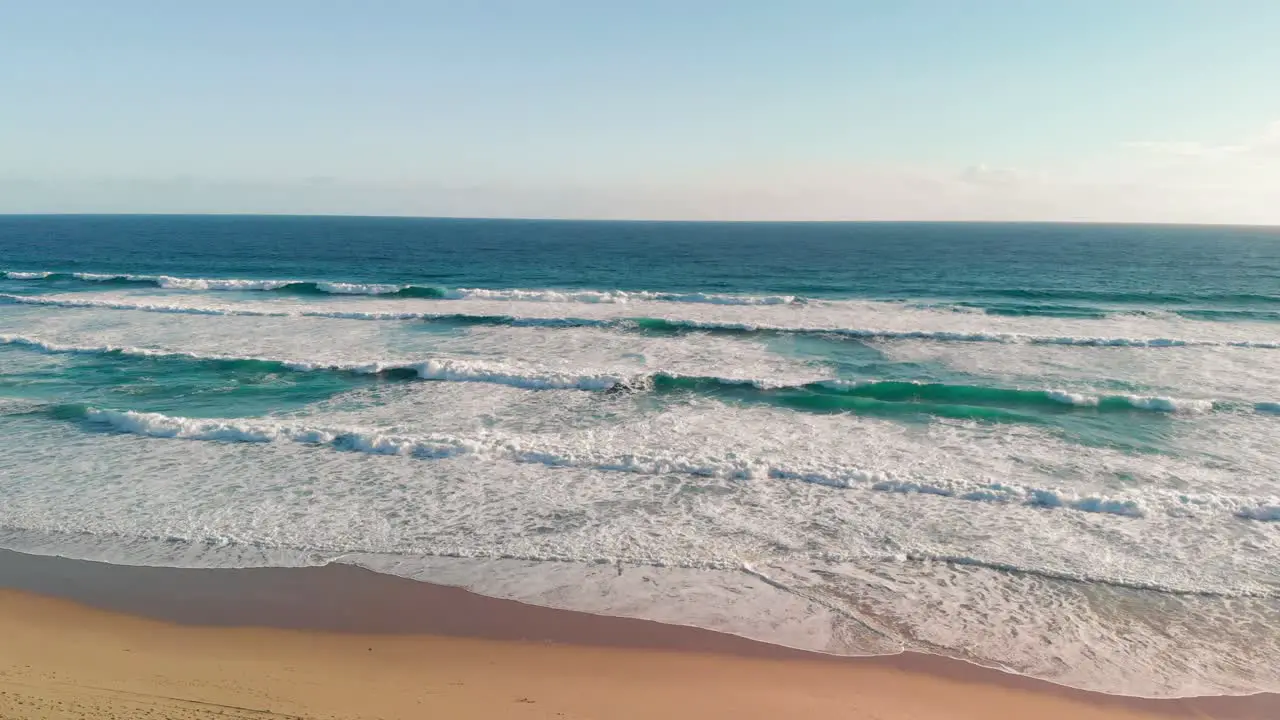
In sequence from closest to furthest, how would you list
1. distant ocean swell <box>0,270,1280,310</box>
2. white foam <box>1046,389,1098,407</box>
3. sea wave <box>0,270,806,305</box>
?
white foam <box>1046,389,1098,407</box> < distant ocean swell <box>0,270,1280,310</box> < sea wave <box>0,270,806,305</box>

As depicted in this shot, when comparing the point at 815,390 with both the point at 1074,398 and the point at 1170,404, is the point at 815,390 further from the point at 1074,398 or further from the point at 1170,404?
the point at 1170,404

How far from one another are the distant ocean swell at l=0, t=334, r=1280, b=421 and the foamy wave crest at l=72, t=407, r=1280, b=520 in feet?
13.6

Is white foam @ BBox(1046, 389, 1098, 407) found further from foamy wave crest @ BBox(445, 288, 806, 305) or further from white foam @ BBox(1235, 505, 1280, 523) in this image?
foamy wave crest @ BBox(445, 288, 806, 305)

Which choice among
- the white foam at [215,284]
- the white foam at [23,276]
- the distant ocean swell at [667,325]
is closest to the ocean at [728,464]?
the distant ocean swell at [667,325]

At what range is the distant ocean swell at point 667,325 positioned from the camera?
22.6m

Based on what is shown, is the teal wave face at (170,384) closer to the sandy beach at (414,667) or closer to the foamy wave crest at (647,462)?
the foamy wave crest at (647,462)

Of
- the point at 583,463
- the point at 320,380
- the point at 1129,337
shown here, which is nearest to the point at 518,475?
the point at 583,463

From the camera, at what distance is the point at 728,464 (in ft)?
42.2

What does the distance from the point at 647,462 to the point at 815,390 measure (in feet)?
21.5

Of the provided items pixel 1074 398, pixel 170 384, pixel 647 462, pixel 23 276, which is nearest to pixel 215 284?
pixel 23 276

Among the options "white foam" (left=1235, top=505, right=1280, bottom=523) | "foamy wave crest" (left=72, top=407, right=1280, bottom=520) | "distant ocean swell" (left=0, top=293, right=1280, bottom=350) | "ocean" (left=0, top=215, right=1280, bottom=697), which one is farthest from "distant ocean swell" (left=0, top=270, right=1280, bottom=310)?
"white foam" (left=1235, top=505, right=1280, bottom=523)

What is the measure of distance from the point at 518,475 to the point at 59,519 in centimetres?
690

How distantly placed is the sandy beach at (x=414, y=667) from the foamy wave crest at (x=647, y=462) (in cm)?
456

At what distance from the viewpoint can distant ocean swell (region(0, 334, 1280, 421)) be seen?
1620 cm
